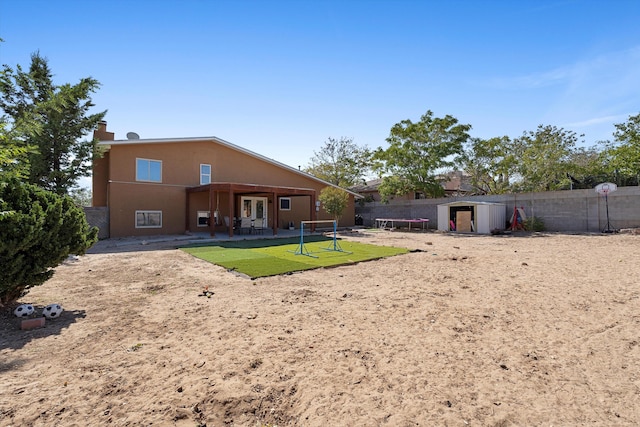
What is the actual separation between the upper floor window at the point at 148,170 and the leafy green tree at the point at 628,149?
102ft

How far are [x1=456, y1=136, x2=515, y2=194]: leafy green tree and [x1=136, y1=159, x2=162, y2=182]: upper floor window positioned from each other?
22567 millimetres

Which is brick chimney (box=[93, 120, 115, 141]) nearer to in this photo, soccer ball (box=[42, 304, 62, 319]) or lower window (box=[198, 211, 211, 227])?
lower window (box=[198, 211, 211, 227])

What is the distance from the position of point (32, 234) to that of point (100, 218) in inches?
554

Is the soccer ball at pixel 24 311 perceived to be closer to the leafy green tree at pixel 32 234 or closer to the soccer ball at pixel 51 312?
the soccer ball at pixel 51 312

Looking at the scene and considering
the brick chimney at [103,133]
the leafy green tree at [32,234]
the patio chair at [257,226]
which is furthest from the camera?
the brick chimney at [103,133]

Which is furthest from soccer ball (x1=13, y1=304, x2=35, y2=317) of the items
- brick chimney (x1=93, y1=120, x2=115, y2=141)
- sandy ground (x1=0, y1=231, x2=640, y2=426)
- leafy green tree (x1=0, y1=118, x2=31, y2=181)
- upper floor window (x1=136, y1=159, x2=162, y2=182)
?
brick chimney (x1=93, y1=120, x2=115, y2=141)

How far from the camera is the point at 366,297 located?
5949mm

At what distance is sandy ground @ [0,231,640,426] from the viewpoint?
2604 millimetres

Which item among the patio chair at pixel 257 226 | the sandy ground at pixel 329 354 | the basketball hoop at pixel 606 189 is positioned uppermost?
the basketball hoop at pixel 606 189

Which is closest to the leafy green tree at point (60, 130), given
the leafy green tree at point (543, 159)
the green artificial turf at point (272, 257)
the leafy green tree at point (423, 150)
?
the green artificial turf at point (272, 257)

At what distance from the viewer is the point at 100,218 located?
16.5 metres

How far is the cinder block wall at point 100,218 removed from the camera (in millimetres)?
16219

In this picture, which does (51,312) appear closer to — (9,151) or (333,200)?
(9,151)

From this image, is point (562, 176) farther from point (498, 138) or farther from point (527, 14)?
point (527, 14)
